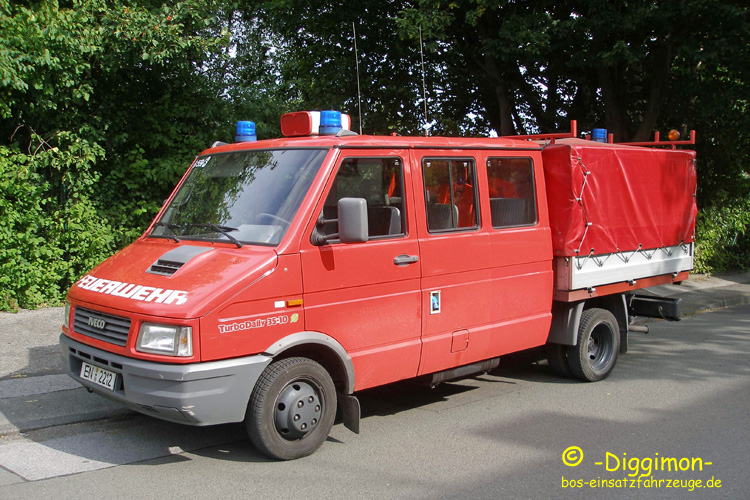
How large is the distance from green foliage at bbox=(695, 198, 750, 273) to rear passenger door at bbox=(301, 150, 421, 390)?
1261 cm

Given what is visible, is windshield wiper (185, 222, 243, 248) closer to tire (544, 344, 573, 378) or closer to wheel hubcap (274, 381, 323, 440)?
wheel hubcap (274, 381, 323, 440)

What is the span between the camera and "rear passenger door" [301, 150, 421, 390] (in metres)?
4.89

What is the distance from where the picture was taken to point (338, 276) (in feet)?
16.3

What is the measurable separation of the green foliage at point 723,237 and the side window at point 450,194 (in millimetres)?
11807

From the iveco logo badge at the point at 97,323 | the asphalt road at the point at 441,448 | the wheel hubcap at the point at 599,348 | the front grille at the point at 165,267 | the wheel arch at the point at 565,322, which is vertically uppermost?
the front grille at the point at 165,267

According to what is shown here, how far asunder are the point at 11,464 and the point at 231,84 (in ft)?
25.8

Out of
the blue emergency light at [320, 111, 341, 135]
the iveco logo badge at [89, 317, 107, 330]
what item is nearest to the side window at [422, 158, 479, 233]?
the blue emergency light at [320, 111, 341, 135]

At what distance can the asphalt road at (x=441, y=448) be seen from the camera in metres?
4.40

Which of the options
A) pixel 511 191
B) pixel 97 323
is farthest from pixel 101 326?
pixel 511 191

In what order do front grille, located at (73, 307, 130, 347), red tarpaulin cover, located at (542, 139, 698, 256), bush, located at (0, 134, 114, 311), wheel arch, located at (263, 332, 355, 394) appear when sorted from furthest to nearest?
bush, located at (0, 134, 114, 311), red tarpaulin cover, located at (542, 139, 698, 256), wheel arch, located at (263, 332, 355, 394), front grille, located at (73, 307, 130, 347)

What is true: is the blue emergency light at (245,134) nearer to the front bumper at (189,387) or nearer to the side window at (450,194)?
the side window at (450,194)

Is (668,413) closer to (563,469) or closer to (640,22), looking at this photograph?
(563,469)

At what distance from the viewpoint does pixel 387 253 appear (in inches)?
207

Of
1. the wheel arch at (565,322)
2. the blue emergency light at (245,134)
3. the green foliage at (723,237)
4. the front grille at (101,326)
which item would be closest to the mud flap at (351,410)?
the front grille at (101,326)
